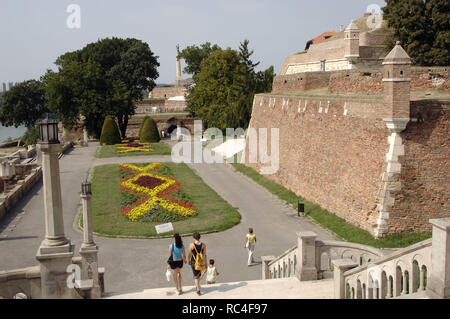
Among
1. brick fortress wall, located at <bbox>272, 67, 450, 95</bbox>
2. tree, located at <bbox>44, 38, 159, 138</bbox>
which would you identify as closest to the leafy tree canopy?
tree, located at <bbox>44, 38, 159, 138</bbox>

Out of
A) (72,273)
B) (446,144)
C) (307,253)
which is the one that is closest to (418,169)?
(446,144)

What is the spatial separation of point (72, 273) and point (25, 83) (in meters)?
69.6

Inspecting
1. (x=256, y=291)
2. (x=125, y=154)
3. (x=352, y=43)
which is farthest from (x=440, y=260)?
(x=125, y=154)

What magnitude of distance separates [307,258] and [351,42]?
27.5 metres

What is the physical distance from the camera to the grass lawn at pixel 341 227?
1628 cm

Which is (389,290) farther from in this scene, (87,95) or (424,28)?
(87,95)

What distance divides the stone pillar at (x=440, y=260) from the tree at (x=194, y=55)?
6815 cm

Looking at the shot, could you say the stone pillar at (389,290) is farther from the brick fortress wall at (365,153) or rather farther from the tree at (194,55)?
the tree at (194,55)

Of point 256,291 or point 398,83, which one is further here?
point 398,83

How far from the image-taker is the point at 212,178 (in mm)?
31078

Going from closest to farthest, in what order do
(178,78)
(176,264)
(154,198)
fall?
(176,264) → (154,198) → (178,78)

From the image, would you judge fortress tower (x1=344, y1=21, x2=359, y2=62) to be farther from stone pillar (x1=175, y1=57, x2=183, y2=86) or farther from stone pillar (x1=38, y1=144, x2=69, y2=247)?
stone pillar (x1=175, y1=57, x2=183, y2=86)

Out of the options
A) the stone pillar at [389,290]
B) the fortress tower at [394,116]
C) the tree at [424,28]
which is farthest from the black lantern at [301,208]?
the tree at [424,28]

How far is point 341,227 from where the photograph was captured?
18734 mm
